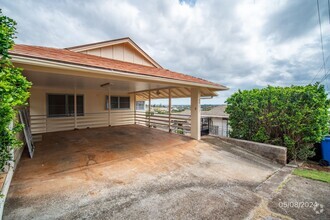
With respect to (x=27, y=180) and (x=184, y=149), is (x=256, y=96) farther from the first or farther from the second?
(x=27, y=180)

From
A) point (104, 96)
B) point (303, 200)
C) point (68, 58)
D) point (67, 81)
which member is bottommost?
point (303, 200)

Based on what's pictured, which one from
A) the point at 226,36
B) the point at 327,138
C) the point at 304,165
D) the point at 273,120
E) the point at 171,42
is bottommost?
the point at 304,165

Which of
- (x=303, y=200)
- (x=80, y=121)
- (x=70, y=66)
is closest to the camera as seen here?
(x=303, y=200)

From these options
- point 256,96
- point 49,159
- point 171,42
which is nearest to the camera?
point 49,159

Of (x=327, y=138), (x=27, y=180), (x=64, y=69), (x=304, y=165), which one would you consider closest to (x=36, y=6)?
(x=64, y=69)

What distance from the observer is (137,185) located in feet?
9.50

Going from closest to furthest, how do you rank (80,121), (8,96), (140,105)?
(8,96), (80,121), (140,105)

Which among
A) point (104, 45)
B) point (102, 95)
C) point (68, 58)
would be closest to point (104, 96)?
point (102, 95)

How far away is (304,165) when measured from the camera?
15.8 feet

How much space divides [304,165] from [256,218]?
4.36m

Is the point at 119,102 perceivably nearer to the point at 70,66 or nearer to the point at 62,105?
the point at 62,105

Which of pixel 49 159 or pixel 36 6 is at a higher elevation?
pixel 36 6

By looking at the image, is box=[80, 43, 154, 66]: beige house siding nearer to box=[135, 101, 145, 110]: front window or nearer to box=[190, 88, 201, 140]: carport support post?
box=[135, 101, 145, 110]: front window

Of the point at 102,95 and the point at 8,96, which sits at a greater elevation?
the point at 102,95
